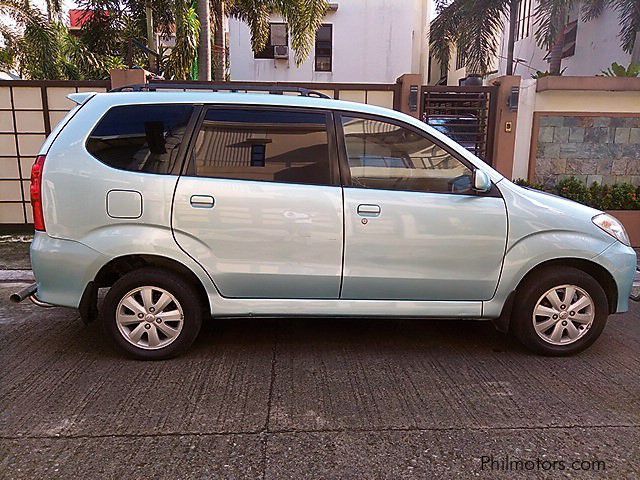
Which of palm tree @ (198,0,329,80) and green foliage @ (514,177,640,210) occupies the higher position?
palm tree @ (198,0,329,80)

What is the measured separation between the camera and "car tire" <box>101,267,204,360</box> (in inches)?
143

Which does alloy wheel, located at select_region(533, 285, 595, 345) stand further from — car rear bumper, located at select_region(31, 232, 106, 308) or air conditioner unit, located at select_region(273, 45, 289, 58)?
air conditioner unit, located at select_region(273, 45, 289, 58)

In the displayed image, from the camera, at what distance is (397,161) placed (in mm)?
3754

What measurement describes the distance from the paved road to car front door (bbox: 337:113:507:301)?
0.61m

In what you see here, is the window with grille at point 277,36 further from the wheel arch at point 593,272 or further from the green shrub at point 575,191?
the wheel arch at point 593,272

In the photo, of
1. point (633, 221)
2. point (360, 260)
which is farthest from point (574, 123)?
point (360, 260)

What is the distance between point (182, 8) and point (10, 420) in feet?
27.5

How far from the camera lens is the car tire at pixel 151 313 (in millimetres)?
3625

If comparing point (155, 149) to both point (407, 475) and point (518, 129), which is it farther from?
point (518, 129)

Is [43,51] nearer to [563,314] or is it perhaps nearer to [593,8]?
[563,314]

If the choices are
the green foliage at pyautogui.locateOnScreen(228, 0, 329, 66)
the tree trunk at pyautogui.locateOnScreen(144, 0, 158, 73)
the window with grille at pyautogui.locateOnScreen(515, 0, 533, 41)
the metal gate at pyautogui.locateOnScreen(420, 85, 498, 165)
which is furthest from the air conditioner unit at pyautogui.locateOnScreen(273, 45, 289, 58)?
the metal gate at pyautogui.locateOnScreen(420, 85, 498, 165)

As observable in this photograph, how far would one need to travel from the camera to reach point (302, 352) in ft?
13.1

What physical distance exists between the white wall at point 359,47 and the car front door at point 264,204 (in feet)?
53.9

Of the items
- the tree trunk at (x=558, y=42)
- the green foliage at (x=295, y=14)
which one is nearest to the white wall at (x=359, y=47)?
the tree trunk at (x=558, y=42)
